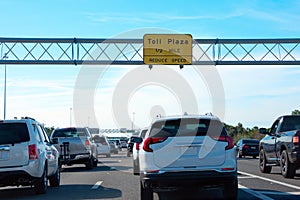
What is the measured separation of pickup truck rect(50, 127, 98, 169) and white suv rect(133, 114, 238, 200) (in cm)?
1283

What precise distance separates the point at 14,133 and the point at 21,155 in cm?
60

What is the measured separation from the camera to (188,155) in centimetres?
1094

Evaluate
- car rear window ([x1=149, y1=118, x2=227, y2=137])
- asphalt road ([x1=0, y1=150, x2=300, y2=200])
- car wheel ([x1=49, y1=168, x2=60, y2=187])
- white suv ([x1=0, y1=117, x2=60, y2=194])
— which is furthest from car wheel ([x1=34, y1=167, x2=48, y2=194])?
car rear window ([x1=149, y1=118, x2=227, y2=137])

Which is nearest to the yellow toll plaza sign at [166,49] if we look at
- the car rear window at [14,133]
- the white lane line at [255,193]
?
the white lane line at [255,193]

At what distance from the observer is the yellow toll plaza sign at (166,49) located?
111 feet

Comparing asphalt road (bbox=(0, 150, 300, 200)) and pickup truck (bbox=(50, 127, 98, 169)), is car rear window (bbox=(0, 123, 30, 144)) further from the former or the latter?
pickup truck (bbox=(50, 127, 98, 169))

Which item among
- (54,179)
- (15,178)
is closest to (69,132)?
(54,179)

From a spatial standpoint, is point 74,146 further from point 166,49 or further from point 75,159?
point 166,49

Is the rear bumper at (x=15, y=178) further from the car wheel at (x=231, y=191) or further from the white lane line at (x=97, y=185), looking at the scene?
the car wheel at (x=231, y=191)

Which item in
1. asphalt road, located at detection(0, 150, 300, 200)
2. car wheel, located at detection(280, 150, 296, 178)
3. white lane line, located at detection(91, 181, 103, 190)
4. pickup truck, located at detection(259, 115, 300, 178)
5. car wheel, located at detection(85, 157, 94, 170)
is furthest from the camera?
car wheel, located at detection(85, 157, 94, 170)

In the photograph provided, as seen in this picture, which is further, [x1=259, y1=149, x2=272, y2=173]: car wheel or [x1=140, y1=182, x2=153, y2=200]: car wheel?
[x1=259, y1=149, x2=272, y2=173]: car wheel

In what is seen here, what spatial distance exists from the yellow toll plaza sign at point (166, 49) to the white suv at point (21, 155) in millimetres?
19823

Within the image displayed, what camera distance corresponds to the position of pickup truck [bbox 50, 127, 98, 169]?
23856 mm

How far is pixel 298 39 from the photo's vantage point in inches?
1380
